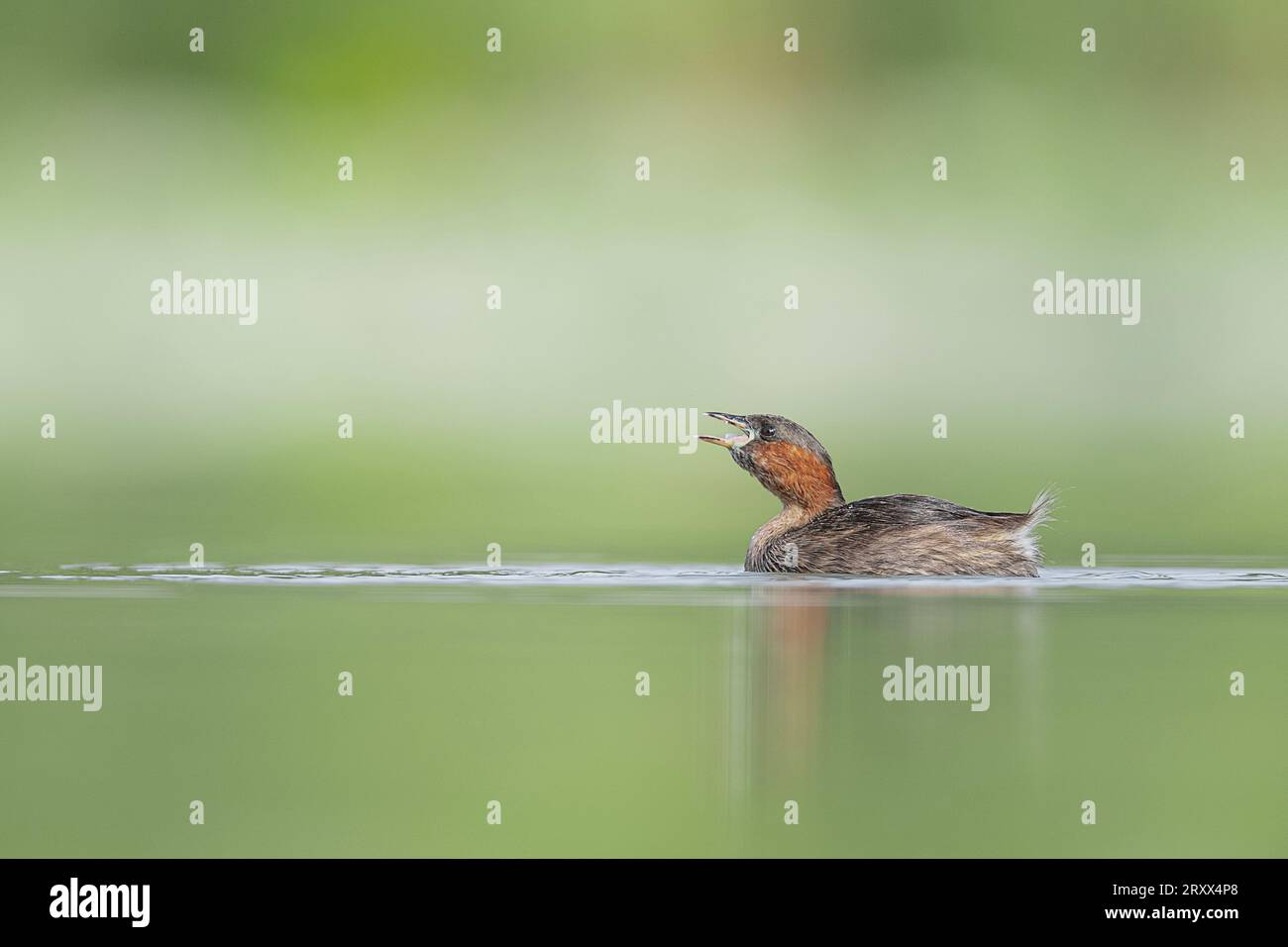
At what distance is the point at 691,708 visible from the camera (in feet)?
27.2

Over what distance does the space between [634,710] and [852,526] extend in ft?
14.6

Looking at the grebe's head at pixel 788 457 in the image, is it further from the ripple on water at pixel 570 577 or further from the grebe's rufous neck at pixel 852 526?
the ripple on water at pixel 570 577

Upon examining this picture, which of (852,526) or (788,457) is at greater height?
(788,457)

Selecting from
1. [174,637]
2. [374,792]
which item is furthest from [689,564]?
[374,792]

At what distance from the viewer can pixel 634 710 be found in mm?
8336

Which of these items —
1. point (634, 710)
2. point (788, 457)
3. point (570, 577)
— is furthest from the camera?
point (788, 457)

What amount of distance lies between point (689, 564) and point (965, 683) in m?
4.48

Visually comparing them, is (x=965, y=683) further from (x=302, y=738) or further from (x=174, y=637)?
(x=174, y=637)

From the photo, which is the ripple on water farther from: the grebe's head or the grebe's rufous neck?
the grebe's head

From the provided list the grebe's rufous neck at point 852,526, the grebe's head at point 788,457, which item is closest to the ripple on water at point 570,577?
the grebe's rufous neck at point 852,526

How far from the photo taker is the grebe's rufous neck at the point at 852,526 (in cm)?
1226

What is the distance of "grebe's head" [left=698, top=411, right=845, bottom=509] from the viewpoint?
12953mm

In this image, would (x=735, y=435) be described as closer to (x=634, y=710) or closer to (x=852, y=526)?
(x=852, y=526)

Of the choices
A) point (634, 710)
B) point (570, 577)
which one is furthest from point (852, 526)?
point (634, 710)
